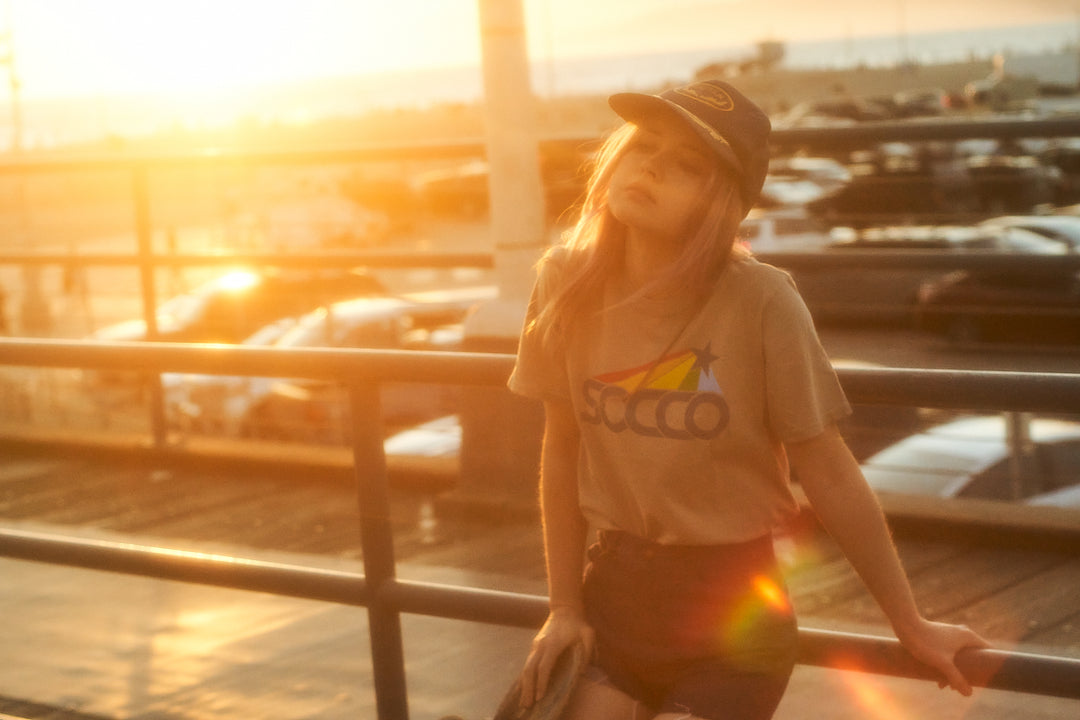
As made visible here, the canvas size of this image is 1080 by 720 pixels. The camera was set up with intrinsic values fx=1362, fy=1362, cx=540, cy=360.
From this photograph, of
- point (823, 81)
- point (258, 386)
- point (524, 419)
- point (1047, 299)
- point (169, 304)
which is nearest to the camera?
point (524, 419)

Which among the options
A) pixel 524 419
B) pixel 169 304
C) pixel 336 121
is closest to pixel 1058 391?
pixel 524 419

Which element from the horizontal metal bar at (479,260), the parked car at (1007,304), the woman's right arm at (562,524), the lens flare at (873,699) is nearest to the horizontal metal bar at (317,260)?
the horizontal metal bar at (479,260)

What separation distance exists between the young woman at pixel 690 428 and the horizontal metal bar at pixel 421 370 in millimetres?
105

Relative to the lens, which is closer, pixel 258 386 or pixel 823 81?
pixel 258 386

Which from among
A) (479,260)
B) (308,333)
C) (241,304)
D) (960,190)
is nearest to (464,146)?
(479,260)

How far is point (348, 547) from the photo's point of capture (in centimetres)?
495

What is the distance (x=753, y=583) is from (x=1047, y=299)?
34.5 ft

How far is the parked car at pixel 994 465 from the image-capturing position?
5.46 meters

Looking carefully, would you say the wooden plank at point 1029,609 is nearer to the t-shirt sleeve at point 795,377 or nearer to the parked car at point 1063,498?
the parked car at point 1063,498

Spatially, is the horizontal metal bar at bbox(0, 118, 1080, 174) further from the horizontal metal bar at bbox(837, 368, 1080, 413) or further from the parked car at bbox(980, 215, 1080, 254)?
the parked car at bbox(980, 215, 1080, 254)

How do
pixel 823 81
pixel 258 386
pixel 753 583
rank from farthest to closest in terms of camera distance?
pixel 823 81
pixel 258 386
pixel 753 583

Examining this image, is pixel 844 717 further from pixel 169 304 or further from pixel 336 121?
pixel 336 121

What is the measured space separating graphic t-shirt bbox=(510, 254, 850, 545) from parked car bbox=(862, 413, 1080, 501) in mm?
3361

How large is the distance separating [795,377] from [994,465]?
4.20 metres
